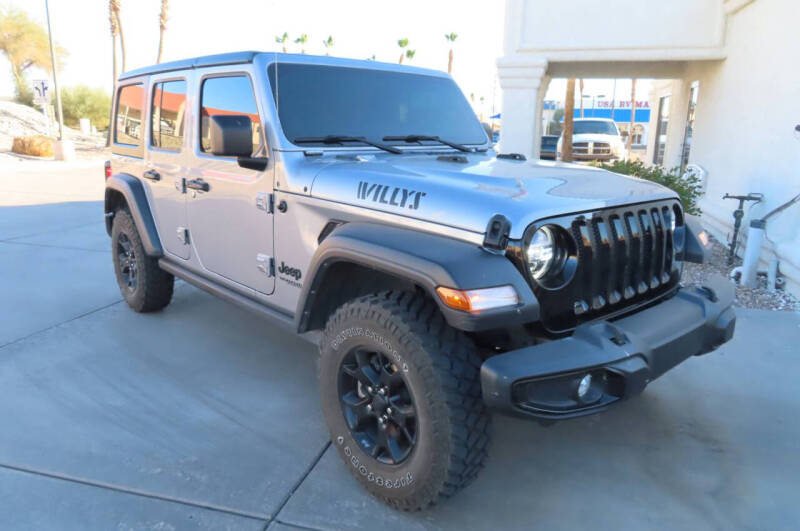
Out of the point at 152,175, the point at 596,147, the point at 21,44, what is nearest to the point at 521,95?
the point at 152,175

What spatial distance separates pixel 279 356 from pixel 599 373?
253 centimetres

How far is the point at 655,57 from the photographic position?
9008mm

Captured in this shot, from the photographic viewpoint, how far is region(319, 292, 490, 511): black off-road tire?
7.53 ft

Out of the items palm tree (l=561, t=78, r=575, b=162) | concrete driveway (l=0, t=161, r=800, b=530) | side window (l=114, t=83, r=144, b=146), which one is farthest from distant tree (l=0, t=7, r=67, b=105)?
concrete driveway (l=0, t=161, r=800, b=530)

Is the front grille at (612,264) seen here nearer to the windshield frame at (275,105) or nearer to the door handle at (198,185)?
the windshield frame at (275,105)

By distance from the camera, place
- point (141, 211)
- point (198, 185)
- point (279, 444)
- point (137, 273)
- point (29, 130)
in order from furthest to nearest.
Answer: point (29, 130)
point (137, 273)
point (141, 211)
point (198, 185)
point (279, 444)

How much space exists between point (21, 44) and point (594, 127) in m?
41.7

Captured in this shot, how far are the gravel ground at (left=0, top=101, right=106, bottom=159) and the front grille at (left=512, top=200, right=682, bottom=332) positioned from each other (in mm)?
24162

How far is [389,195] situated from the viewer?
2.64m

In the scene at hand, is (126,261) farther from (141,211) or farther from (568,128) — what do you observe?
(568,128)

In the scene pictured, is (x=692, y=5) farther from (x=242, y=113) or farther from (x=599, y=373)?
(x=599, y=373)

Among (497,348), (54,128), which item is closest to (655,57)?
(497,348)

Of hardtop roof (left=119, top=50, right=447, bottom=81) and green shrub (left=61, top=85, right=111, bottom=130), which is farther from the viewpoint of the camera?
green shrub (left=61, top=85, right=111, bottom=130)

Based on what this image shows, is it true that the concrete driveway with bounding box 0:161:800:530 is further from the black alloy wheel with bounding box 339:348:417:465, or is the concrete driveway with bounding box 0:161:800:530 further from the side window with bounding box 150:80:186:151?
the side window with bounding box 150:80:186:151
